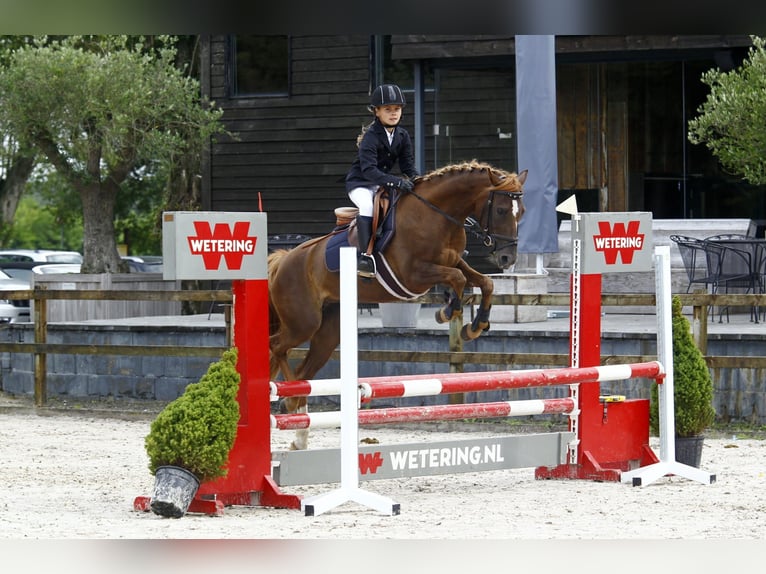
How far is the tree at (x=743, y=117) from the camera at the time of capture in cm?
1251

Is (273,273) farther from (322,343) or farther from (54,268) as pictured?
(54,268)

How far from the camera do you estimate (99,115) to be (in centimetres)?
1606

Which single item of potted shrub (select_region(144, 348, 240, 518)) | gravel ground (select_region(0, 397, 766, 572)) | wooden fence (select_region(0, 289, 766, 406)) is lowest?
gravel ground (select_region(0, 397, 766, 572))

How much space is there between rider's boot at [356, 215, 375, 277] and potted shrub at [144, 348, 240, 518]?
1632mm

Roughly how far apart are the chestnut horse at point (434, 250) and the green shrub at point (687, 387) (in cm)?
115

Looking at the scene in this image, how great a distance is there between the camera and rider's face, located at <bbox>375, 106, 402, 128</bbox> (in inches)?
279

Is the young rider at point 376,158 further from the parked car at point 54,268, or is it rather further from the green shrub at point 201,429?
the parked car at point 54,268

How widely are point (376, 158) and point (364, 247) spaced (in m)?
0.54

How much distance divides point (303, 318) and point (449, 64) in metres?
8.59

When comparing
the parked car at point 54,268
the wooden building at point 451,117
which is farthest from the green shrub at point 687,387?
the parked car at point 54,268

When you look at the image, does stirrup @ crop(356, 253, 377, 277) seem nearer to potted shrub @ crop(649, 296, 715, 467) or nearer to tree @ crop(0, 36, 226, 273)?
potted shrub @ crop(649, 296, 715, 467)

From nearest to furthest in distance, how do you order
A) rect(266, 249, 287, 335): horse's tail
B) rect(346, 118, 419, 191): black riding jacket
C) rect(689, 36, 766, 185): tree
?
rect(346, 118, 419, 191): black riding jacket, rect(266, 249, 287, 335): horse's tail, rect(689, 36, 766, 185): tree

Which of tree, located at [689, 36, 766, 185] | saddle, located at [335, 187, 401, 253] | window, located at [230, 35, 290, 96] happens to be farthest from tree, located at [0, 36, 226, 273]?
saddle, located at [335, 187, 401, 253]

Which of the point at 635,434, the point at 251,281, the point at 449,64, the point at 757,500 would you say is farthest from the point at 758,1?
the point at 449,64
